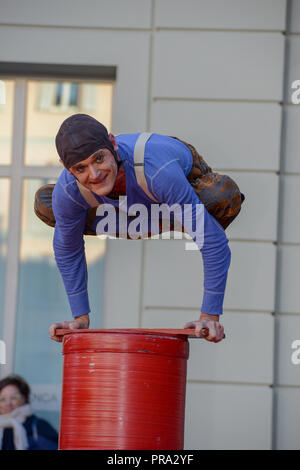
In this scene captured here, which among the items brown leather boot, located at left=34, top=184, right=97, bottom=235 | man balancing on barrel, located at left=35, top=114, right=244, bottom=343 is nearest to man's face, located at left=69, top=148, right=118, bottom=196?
man balancing on barrel, located at left=35, top=114, right=244, bottom=343

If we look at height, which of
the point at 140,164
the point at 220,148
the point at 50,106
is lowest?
the point at 140,164

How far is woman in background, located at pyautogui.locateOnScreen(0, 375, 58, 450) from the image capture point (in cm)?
475

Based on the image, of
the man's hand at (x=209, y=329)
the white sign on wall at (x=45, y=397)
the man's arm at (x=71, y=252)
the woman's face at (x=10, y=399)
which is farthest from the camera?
the white sign on wall at (x=45, y=397)

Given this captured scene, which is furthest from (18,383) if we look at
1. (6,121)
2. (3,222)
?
(6,121)

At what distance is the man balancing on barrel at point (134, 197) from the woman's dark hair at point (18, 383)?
1.73 m

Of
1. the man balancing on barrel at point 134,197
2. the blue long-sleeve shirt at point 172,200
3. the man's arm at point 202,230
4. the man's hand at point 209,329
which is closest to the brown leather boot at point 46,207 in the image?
the man balancing on barrel at point 134,197

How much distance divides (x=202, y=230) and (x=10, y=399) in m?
2.38

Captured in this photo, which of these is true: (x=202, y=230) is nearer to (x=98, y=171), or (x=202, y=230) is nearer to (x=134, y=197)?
(x=134, y=197)

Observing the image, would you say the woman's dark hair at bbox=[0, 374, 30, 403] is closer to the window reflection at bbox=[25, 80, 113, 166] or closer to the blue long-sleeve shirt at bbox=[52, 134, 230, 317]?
the window reflection at bbox=[25, 80, 113, 166]

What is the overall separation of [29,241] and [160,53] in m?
1.48

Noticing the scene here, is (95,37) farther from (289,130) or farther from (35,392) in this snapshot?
(35,392)

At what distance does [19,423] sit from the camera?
4.79 meters

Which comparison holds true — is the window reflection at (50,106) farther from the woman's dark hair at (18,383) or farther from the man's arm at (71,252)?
the man's arm at (71,252)

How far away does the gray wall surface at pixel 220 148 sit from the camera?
467cm
